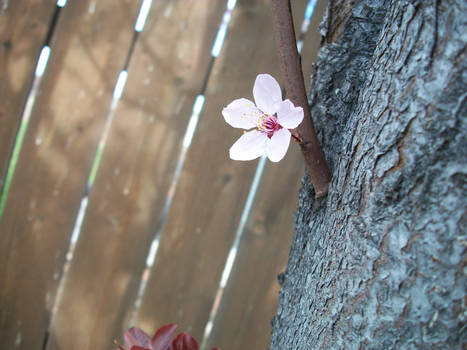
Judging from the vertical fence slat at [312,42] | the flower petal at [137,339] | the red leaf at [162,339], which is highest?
the vertical fence slat at [312,42]

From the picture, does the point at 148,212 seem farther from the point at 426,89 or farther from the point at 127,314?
the point at 426,89

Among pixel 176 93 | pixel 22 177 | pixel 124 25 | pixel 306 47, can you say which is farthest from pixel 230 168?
pixel 22 177

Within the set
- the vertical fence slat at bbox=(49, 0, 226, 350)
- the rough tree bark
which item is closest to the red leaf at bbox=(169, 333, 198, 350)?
the rough tree bark

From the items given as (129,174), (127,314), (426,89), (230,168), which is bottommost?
(127,314)

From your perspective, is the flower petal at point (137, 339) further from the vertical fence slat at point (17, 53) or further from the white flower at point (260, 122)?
the vertical fence slat at point (17, 53)

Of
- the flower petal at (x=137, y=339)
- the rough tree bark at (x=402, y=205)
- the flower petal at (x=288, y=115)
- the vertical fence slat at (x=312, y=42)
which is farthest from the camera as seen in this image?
the vertical fence slat at (x=312, y=42)

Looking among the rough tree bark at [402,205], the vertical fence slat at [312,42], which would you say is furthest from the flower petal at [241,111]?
the vertical fence slat at [312,42]

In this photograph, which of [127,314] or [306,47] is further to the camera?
[127,314]
